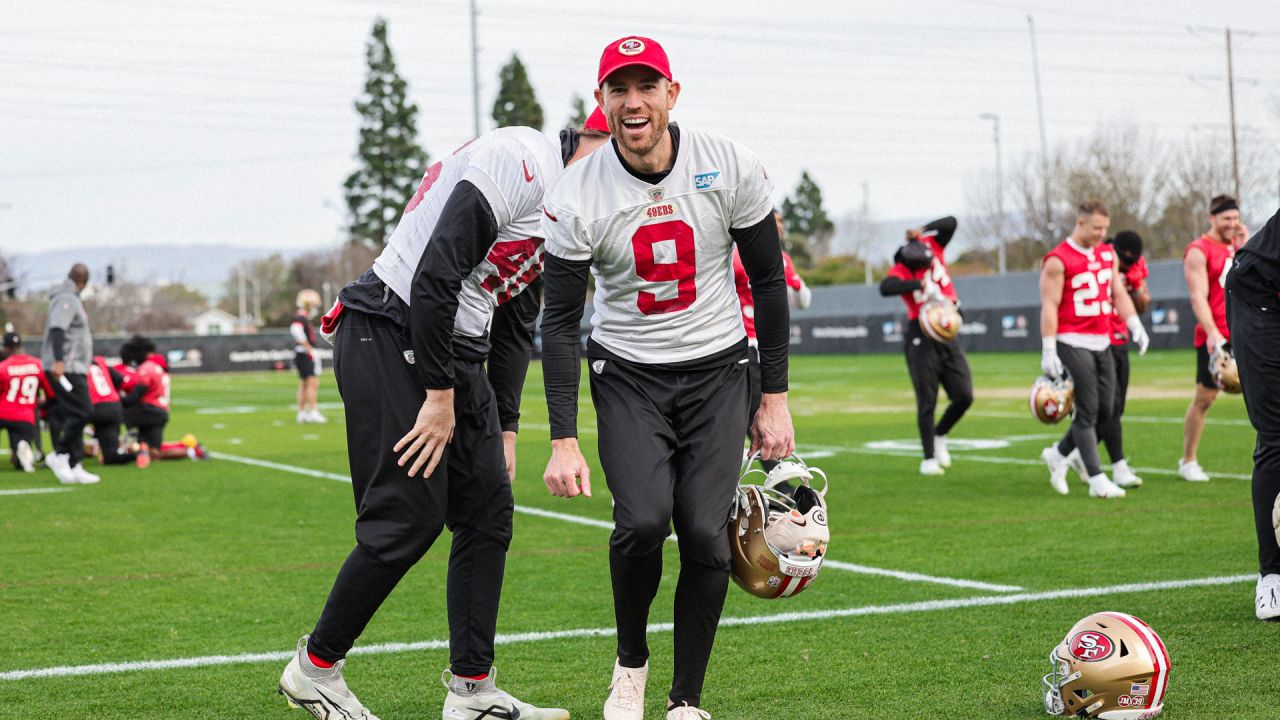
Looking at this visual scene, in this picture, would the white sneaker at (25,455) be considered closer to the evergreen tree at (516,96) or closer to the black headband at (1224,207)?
the black headband at (1224,207)

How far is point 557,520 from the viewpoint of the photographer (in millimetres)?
Answer: 10234

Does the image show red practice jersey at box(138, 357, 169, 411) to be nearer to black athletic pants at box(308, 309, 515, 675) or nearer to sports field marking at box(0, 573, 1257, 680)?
sports field marking at box(0, 573, 1257, 680)

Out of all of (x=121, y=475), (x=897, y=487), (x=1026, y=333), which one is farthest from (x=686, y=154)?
(x=1026, y=333)

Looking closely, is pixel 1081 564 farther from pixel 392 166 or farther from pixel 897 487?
pixel 392 166

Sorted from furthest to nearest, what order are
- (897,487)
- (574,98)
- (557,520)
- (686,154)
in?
(574,98) < (897,487) < (557,520) < (686,154)

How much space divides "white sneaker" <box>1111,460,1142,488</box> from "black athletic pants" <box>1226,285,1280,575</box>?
199 inches

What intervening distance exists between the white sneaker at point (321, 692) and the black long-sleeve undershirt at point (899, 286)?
28.6 ft

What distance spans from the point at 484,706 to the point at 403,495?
0.80 meters

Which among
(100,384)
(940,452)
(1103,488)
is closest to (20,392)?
(100,384)

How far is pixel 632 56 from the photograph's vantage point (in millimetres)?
4465

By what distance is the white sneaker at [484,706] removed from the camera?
4.85m

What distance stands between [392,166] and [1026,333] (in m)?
41.9

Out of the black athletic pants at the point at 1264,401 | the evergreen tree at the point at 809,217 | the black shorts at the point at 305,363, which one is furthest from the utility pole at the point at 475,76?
the evergreen tree at the point at 809,217

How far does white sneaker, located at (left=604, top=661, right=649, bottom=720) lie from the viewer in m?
4.75
